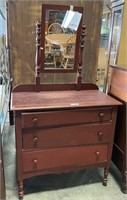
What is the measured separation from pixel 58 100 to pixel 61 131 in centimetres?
23

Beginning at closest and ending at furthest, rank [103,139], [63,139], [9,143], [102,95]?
1. [63,139]
2. [103,139]
3. [102,95]
4. [9,143]

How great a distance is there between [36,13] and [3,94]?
34.2 inches

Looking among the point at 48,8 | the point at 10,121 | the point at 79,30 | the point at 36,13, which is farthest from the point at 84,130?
the point at 10,121

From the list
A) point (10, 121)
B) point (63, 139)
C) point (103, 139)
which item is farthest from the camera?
point (10, 121)

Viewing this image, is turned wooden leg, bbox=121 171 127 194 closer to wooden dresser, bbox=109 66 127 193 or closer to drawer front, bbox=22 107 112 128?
wooden dresser, bbox=109 66 127 193

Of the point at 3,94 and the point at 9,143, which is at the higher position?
the point at 3,94

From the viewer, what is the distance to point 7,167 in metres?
1.86

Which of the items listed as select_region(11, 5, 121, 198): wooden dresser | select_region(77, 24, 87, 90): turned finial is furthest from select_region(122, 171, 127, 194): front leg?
select_region(77, 24, 87, 90): turned finial

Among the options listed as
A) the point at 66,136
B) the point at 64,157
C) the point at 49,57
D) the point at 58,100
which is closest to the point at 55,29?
the point at 49,57

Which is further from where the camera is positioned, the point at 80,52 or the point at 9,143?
the point at 9,143

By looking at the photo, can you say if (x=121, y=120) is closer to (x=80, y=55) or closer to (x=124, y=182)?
(x=124, y=182)

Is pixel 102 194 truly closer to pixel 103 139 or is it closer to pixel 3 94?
pixel 103 139

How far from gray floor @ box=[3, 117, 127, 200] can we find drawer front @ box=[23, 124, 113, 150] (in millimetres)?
434

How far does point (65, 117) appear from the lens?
4.60 feet
